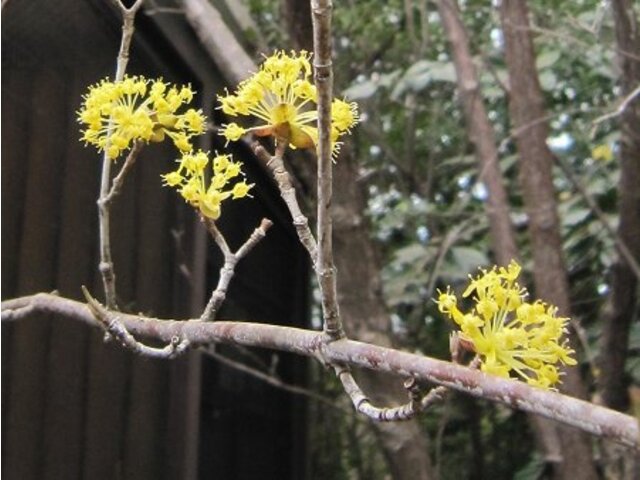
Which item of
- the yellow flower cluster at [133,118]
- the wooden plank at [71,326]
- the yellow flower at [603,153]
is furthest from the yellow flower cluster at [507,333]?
the yellow flower at [603,153]

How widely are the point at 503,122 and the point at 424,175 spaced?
0.39 m

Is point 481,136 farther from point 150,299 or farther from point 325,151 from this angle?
point 325,151

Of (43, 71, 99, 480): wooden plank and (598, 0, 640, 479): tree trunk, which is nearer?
(43, 71, 99, 480): wooden plank

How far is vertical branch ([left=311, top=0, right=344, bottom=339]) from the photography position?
77 cm

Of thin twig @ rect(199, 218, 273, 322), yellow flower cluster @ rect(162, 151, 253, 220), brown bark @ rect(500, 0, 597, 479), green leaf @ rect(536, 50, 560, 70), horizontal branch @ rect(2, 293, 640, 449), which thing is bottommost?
horizontal branch @ rect(2, 293, 640, 449)

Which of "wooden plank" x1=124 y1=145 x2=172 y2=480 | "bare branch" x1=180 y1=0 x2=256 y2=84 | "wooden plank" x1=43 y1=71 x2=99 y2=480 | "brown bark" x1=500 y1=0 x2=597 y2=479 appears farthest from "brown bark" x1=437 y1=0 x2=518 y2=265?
"wooden plank" x1=43 y1=71 x2=99 y2=480

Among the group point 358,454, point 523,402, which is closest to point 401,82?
point 358,454

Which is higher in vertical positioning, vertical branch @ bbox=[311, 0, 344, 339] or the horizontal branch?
vertical branch @ bbox=[311, 0, 344, 339]

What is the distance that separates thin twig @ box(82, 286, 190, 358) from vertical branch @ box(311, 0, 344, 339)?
8.3 inches

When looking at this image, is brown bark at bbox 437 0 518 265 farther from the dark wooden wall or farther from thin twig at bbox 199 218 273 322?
thin twig at bbox 199 218 273 322

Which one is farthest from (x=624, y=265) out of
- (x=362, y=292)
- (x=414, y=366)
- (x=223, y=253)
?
(x=414, y=366)

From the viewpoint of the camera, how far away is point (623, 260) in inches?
97.6

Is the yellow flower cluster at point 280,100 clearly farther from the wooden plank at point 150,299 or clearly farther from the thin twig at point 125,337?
the wooden plank at point 150,299

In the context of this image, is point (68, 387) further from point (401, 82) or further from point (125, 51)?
point (401, 82)
